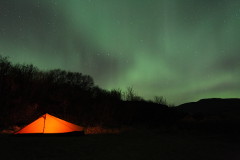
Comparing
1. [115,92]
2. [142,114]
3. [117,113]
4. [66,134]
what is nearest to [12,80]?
[66,134]

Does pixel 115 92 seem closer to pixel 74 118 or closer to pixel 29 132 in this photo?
pixel 74 118

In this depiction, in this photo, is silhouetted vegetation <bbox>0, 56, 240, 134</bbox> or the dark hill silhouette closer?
silhouetted vegetation <bbox>0, 56, 240, 134</bbox>

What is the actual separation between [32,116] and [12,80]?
114 inches

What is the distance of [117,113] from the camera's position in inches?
934

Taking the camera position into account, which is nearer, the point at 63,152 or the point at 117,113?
the point at 63,152

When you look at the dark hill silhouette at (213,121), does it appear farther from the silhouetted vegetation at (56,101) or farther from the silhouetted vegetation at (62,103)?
the silhouetted vegetation at (56,101)

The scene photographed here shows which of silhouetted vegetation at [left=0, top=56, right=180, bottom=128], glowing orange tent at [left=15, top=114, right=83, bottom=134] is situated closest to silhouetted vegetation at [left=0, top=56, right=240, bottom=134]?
silhouetted vegetation at [left=0, top=56, right=180, bottom=128]

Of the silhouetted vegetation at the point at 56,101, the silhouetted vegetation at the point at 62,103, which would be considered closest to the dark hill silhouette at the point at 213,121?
the silhouetted vegetation at the point at 62,103

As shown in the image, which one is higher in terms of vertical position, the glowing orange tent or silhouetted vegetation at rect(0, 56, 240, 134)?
silhouetted vegetation at rect(0, 56, 240, 134)

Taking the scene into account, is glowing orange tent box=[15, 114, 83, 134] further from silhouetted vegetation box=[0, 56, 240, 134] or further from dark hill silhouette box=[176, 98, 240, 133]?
dark hill silhouette box=[176, 98, 240, 133]

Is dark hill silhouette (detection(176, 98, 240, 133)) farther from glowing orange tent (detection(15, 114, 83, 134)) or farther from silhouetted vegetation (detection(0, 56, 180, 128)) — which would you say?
glowing orange tent (detection(15, 114, 83, 134))

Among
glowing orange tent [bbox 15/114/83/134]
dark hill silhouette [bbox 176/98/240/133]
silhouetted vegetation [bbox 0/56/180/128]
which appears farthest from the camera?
dark hill silhouette [bbox 176/98/240/133]

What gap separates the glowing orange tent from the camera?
37.5 ft

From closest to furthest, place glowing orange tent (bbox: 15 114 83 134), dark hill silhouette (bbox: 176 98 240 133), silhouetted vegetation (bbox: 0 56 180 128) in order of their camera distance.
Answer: glowing orange tent (bbox: 15 114 83 134)
silhouetted vegetation (bbox: 0 56 180 128)
dark hill silhouette (bbox: 176 98 240 133)
